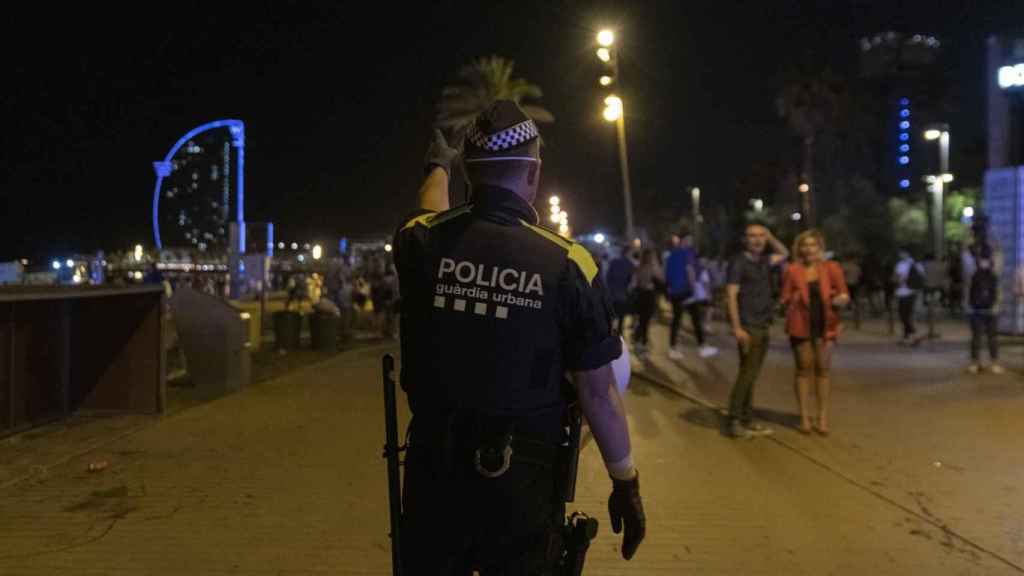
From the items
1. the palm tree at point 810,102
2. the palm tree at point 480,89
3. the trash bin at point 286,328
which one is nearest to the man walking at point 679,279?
the trash bin at point 286,328

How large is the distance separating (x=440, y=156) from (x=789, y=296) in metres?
6.37

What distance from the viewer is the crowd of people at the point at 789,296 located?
9.10m

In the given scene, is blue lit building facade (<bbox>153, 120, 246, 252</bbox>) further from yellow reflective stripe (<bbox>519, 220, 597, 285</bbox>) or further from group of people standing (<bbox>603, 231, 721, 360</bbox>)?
yellow reflective stripe (<bbox>519, 220, 597, 285</bbox>)

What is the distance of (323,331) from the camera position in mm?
17406

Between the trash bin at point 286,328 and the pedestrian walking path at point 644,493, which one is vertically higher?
the trash bin at point 286,328

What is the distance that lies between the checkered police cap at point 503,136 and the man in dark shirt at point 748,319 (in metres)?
6.44

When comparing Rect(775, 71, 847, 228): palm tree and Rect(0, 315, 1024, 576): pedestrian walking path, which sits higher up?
Rect(775, 71, 847, 228): palm tree

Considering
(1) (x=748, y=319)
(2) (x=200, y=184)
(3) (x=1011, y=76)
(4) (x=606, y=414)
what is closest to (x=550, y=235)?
(4) (x=606, y=414)

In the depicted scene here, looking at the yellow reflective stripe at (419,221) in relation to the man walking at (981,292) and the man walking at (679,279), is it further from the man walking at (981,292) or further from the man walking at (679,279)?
the man walking at (679,279)

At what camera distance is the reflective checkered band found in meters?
2.91

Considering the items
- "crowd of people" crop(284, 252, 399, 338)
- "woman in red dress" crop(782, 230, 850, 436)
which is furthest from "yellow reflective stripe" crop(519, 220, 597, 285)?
"crowd of people" crop(284, 252, 399, 338)

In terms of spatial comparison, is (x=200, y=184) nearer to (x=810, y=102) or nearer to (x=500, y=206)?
(x=810, y=102)

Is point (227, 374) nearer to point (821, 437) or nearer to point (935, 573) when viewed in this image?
point (821, 437)

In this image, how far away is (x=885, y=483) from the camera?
7.40 meters
